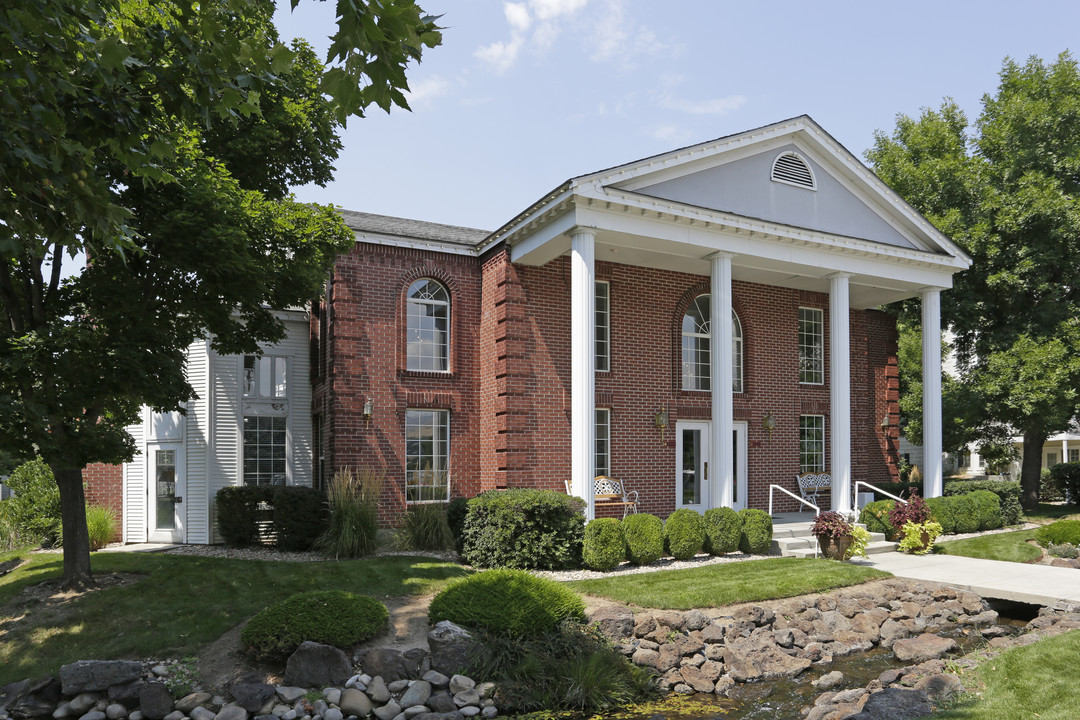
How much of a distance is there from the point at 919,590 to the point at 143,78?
12090 mm

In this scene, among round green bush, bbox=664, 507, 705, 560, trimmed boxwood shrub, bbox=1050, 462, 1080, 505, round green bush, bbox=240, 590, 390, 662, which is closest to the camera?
round green bush, bbox=240, 590, 390, 662

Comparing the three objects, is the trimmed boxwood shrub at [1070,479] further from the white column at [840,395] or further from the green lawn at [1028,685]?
the green lawn at [1028,685]

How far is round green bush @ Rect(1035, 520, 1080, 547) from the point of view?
47.7 ft

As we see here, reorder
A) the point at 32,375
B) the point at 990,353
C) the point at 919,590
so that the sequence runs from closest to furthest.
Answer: the point at 32,375 < the point at 919,590 < the point at 990,353

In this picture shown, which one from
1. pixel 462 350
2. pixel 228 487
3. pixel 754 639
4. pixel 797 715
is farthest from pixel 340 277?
pixel 797 715

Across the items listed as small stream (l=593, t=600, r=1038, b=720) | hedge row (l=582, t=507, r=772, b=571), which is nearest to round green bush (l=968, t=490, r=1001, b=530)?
hedge row (l=582, t=507, r=772, b=571)

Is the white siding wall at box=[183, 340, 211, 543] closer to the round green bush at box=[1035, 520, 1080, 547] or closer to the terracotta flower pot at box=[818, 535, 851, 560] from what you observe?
the terracotta flower pot at box=[818, 535, 851, 560]

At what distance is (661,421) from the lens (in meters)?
16.9

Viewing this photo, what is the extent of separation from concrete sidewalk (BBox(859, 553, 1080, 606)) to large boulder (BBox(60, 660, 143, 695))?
11.4 meters

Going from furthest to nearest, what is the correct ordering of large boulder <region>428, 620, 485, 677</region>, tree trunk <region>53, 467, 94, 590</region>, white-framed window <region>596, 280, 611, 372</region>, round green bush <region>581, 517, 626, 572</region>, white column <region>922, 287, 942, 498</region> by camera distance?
white column <region>922, 287, 942, 498</region> → white-framed window <region>596, 280, 611, 372</region> → round green bush <region>581, 517, 626, 572</region> → tree trunk <region>53, 467, 94, 590</region> → large boulder <region>428, 620, 485, 677</region>

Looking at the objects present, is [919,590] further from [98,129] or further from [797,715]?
[98,129]

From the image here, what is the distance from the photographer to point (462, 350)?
16328mm

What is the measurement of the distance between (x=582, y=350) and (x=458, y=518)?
12.5ft

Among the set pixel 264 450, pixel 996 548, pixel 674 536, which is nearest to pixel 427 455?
pixel 264 450
